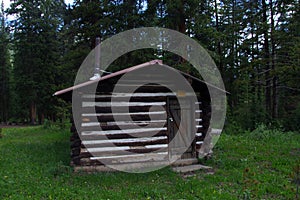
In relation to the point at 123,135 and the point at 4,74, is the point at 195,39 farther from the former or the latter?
the point at 4,74

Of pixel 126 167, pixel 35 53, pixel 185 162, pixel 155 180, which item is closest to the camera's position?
pixel 155 180

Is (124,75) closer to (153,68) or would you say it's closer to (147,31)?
(153,68)

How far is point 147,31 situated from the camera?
1748 centimetres

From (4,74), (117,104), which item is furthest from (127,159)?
(4,74)

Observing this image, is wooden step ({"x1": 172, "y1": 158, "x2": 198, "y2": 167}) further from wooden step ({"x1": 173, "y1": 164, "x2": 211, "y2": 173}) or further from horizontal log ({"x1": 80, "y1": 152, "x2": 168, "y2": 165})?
horizontal log ({"x1": 80, "y1": 152, "x2": 168, "y2": 165})

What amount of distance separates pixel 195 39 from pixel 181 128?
Answer: 305 inches

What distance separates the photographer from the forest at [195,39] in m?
15.6

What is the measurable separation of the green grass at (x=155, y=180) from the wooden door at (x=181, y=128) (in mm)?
776

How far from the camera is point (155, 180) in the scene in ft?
23.4

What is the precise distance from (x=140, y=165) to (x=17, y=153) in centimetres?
507

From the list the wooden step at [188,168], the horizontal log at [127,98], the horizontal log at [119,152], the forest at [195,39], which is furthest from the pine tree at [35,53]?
the wooden step at [188,168]

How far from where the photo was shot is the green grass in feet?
19.7

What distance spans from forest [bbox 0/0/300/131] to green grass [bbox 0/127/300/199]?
6954mm

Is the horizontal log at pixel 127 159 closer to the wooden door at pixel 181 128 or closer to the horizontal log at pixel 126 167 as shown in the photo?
the horizontal log at pixel 126 167
